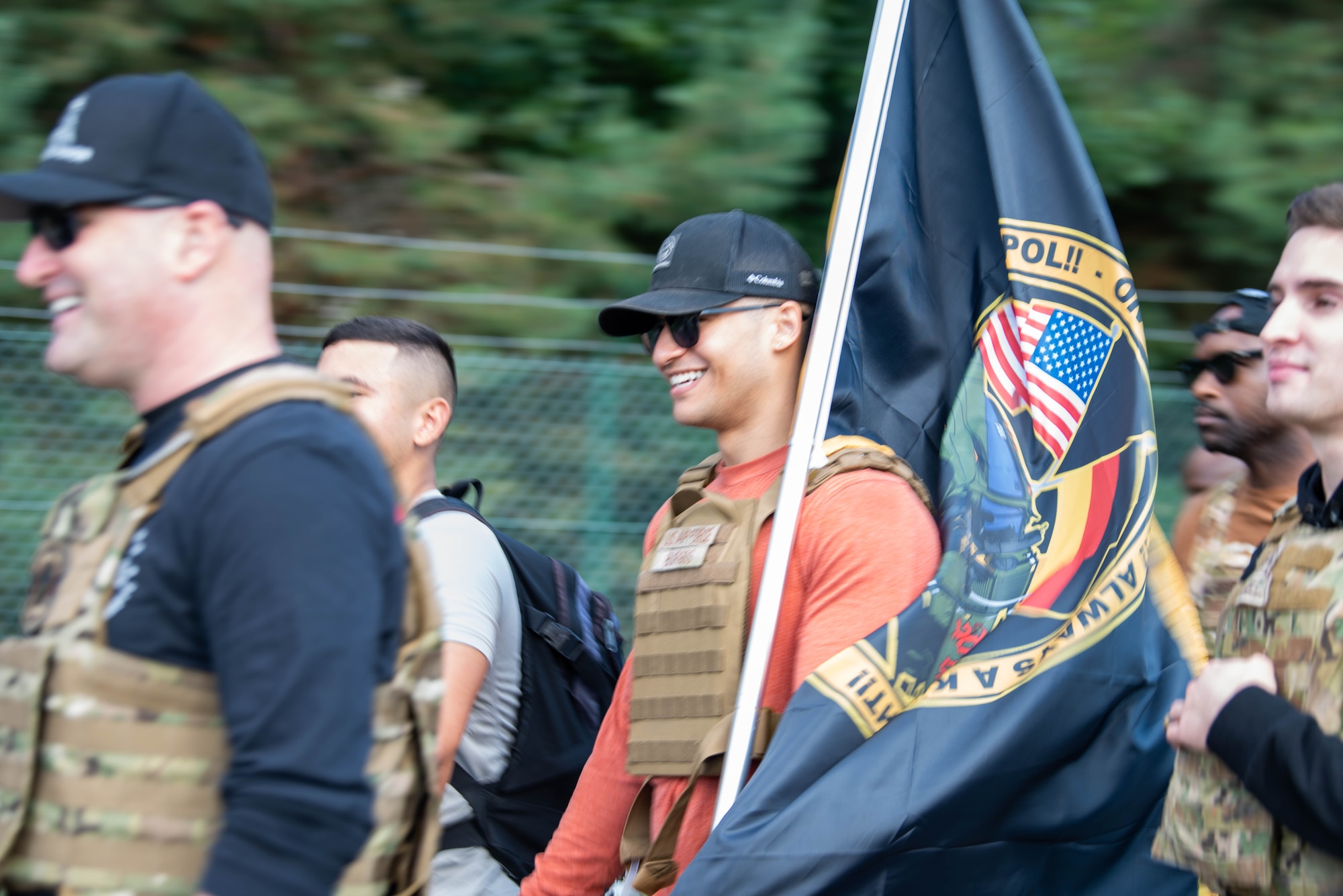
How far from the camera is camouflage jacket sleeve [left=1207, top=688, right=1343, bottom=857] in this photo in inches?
74.2

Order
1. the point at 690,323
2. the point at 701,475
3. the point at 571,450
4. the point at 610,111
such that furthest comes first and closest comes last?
the point at 610,111
the point at 571,450
the point at 701,475
the point at 690,323

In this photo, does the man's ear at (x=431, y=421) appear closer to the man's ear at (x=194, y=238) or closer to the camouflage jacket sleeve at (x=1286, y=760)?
the man's ear at (x=194, y=238)

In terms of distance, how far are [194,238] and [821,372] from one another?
1334 millimetres

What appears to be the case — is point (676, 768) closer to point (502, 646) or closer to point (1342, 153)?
point (502, 646)

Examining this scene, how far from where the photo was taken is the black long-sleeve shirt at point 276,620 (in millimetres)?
1424

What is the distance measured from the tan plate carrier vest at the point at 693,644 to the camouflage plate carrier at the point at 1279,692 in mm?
694

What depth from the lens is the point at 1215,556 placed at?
363cm

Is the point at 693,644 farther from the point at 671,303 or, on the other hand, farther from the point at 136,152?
the point at 136,152

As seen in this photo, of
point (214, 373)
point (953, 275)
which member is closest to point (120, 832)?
point (214, 373)

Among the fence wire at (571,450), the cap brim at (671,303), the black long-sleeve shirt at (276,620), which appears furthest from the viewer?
the fence wire at (571,450)

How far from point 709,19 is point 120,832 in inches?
195

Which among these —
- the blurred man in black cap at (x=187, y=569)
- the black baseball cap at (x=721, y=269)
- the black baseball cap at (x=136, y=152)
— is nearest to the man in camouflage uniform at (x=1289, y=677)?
the black baseball cap at (x=721, y=269)

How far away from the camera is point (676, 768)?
253cm

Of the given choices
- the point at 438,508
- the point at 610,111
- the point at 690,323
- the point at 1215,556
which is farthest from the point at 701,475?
the point at 610,111
